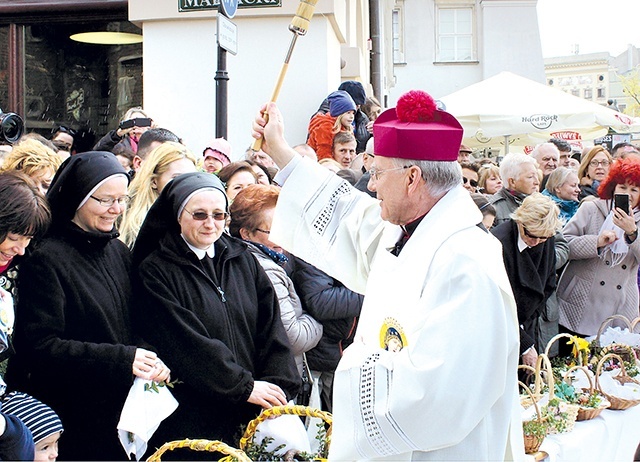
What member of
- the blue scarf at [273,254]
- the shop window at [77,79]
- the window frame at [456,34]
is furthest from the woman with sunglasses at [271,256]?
the window frame at [456,34]

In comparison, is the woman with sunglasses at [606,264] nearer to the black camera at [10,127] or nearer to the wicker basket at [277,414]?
the wicker basket at [277,414]

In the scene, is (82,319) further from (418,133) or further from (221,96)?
(221,96)

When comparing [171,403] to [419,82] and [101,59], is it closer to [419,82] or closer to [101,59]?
[101,59]

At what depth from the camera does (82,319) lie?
3637mm

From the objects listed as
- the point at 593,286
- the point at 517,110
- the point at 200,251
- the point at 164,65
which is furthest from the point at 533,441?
the point at 517,110

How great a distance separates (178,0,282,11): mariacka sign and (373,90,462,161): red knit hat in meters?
4.66

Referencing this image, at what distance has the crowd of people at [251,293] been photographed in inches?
108

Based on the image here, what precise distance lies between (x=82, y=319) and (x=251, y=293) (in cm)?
82

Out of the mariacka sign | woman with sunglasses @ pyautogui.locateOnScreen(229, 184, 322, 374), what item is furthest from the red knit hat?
the mariacka sign

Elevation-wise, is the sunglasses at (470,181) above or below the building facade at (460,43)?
below

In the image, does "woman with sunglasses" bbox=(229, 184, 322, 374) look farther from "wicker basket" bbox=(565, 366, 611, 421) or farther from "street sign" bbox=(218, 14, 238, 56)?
"street sign" bbox=(218, 14, 238, 56)

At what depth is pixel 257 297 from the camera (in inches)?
163

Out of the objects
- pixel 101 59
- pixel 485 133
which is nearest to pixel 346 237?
pixel 101 59

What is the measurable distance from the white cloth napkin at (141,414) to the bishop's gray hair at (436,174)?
56.2 inches
